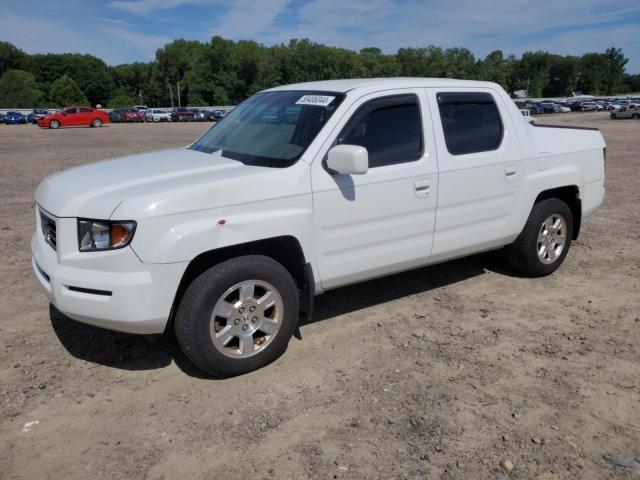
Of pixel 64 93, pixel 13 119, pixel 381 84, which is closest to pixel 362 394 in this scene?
pixel 381 84

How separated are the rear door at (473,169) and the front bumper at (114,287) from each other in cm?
228

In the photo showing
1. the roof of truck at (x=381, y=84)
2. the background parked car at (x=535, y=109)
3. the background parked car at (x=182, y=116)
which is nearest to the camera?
the roof of truck at (x=381, y=84)

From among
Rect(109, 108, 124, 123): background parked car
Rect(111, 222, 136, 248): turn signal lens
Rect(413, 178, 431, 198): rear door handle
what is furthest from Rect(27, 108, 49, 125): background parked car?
Rect(111, 222, 136, 248): turn signal lens

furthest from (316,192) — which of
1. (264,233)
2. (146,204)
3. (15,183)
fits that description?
(15,183)

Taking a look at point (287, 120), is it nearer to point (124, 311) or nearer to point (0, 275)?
point (124, 311)

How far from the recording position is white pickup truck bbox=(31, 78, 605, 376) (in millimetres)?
3404

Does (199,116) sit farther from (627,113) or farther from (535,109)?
(627,113)

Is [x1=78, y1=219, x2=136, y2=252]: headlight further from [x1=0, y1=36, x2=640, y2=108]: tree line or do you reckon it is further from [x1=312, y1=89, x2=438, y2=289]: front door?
[x1=0, y1=36, x2=640, y2=108]: tree line

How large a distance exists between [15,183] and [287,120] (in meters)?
9.71

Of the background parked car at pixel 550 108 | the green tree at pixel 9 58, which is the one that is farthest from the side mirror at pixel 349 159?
the green tree at pixel 9 58

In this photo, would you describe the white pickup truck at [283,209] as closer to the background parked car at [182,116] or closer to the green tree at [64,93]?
the background parked car at [182,116]

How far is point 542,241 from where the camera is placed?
561 centimetres

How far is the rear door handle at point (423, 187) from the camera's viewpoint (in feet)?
14.4

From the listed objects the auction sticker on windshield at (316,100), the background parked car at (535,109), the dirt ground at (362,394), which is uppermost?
the background parked car at (535,109)
